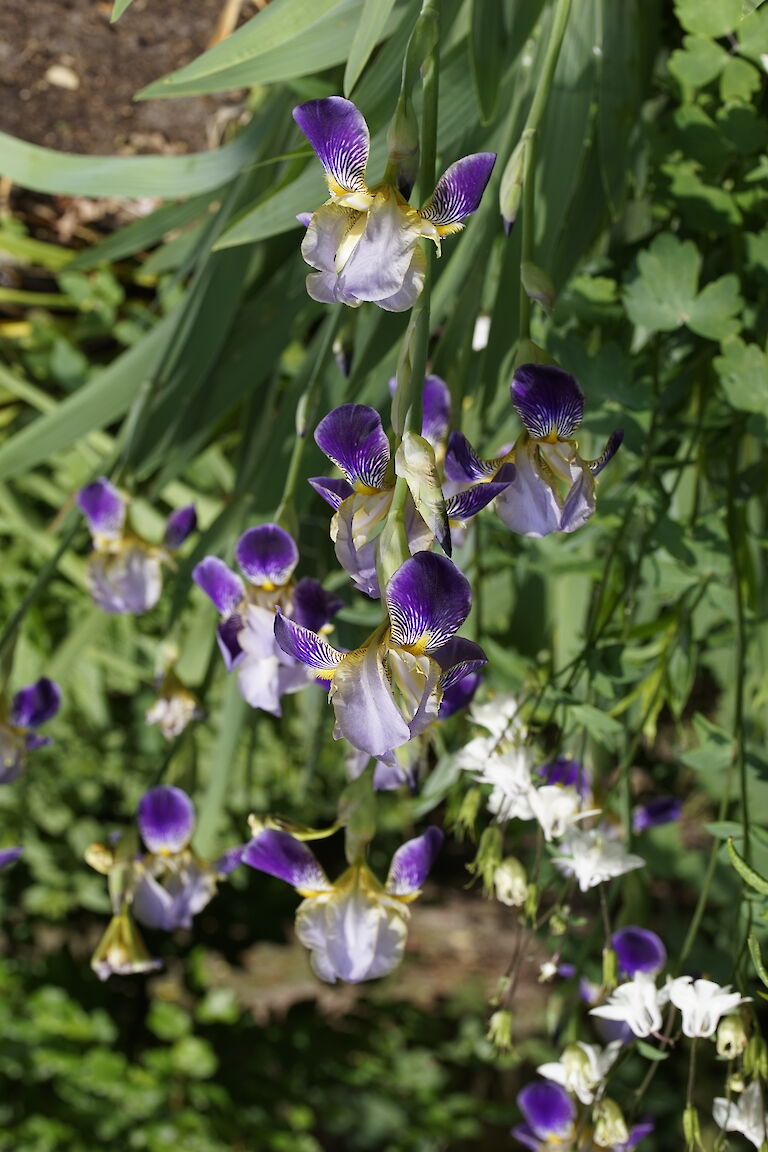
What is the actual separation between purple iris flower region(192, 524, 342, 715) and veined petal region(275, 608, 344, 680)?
170 millimetres

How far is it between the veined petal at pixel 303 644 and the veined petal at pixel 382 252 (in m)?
0.14

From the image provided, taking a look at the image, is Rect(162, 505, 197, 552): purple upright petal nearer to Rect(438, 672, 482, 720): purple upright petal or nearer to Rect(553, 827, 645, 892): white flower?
Rect(438, 672, 482, 720): purple upright petal

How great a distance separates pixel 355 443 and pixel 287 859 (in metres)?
0.29

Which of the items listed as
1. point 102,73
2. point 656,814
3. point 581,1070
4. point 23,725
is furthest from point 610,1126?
point 102,73

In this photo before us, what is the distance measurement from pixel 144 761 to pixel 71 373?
563 mm

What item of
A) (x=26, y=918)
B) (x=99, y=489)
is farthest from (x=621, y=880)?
(x=26, y=918)

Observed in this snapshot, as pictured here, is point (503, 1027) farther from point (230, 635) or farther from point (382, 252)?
point (382, 252)

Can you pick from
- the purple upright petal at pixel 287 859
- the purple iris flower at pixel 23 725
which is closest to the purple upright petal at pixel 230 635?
the purple upright petal at pixel 287 859

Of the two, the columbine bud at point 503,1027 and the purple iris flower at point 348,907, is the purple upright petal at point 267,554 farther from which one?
the columbine bud at point 503,1027

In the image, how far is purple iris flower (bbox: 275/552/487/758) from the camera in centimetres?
38

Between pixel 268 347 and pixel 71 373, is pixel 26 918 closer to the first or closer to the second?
pixel 71 373

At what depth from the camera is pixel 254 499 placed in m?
0.84

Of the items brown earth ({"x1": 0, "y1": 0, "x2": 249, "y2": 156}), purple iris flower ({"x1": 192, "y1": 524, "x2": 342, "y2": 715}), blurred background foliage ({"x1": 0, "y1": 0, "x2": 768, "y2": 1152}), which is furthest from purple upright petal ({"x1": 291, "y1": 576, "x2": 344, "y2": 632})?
brown earth ({"x1": 0, "y1": 0, "x2": 249, "y2": 156})

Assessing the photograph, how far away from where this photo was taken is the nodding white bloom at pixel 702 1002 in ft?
1.80
